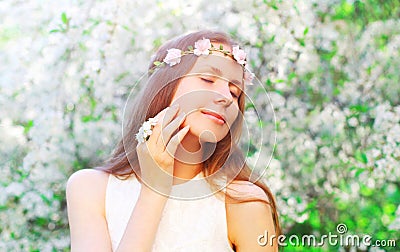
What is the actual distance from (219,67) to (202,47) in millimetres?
68

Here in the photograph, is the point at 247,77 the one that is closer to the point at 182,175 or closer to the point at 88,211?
the point at 182,175

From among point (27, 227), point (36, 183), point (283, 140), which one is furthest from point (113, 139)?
point (283, 140)

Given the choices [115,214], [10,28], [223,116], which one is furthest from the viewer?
[10,28]

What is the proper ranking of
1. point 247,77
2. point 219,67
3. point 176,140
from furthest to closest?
point 247,77 → point 219,67 → point 176,140

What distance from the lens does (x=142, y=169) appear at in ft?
4.32

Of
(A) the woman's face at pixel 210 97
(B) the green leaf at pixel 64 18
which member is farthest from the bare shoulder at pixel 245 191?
(B) the green leaf at pixel 64 18

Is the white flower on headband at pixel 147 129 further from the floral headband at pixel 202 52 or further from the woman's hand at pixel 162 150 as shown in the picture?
the floral headband at pixel 202 52

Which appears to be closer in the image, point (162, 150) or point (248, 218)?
point (162, 150)

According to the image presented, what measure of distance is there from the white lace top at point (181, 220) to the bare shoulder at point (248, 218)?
2 cm

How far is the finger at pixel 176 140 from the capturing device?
4.07 ft

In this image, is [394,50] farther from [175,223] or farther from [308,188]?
[175,223]

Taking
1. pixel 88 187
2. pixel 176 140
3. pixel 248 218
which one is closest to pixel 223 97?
pixel 176 140

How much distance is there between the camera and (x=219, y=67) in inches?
53.3

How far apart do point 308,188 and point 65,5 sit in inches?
54.5
